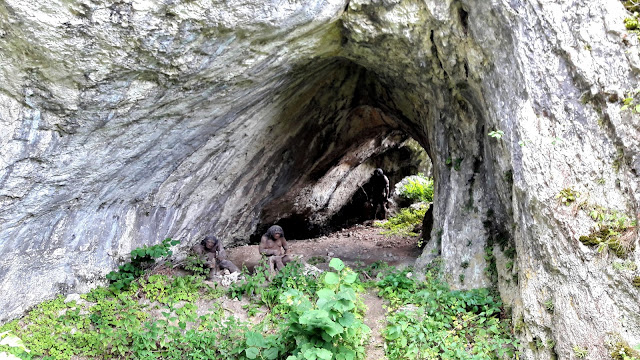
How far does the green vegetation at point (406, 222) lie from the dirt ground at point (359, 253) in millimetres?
483

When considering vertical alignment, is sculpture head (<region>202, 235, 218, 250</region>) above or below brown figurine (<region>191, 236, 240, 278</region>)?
above

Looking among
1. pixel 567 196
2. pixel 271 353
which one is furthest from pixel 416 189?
pixel 271 353

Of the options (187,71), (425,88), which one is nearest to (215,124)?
(187,71)

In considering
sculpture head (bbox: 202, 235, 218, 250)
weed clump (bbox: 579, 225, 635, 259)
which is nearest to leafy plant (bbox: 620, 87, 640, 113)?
weed clump (bbox: 579, 225, 635, 259)

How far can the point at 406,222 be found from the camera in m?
12.5

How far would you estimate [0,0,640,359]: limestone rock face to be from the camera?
3770 mm

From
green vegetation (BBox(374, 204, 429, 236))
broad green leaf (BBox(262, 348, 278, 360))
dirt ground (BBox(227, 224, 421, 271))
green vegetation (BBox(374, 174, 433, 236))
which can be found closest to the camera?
broad green leaf (BBox(262, 348, 278, 360))

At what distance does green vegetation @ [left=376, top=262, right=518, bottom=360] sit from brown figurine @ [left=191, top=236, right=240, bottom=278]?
2443 millimetres

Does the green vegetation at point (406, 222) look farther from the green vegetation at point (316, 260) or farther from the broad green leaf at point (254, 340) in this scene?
the broad green leaf at point (254, 340)

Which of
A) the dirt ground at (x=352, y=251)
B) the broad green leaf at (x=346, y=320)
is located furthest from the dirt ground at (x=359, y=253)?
the broad green leaf at (x=346, y=320)

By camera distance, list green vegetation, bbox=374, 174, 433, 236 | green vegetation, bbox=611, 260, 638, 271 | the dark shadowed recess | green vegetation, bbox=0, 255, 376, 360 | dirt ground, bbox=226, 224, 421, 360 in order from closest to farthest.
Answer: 1. green vegetation, bbox=611, 260, 638, 271
2. green vegetation, bbox=0, 255, 376, 360
3. dirt ground, bbox=226, 224, 421, 360
4. the dark shadowed recess
5. green vegetation, bbox=374, 174, 433, 236

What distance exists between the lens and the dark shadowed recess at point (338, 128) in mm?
8008

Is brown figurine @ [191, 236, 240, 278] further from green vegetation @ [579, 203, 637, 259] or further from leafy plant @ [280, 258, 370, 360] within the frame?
green vegetation @ [579, 203, 637, 259]

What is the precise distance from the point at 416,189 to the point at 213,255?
9161mm
